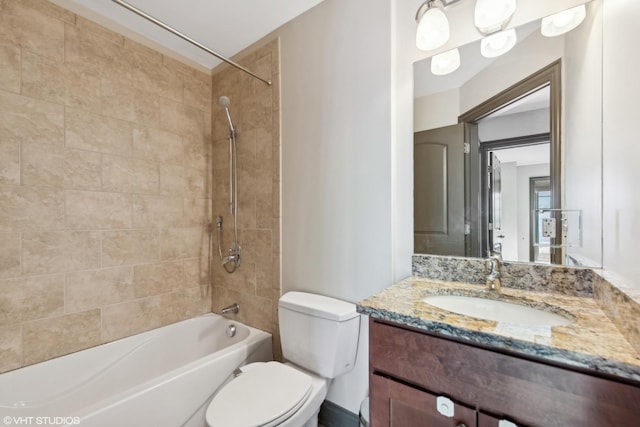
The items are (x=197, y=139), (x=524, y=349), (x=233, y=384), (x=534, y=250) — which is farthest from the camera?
(x=197, y=139)

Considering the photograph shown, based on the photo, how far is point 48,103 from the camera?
157 cm

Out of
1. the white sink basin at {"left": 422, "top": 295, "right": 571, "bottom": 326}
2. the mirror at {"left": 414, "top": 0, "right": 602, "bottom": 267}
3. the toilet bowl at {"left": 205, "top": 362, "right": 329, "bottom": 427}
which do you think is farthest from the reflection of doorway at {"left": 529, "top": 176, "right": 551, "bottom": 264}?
the toilet bowl at {"left": 205, "top": 362, "right": 329, "bottom": 427}

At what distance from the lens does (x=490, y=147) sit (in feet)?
4.25

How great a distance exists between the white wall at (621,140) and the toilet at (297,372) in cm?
101

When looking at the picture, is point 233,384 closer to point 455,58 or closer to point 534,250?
point 534,250

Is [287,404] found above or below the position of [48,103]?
below

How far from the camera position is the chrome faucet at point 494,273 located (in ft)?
3.67

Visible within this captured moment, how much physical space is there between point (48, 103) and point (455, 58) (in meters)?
2.18

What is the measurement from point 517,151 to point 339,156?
32.6 inches

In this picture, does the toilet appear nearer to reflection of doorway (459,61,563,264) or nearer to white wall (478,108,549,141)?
reflection of doorway (459,61,563,264)

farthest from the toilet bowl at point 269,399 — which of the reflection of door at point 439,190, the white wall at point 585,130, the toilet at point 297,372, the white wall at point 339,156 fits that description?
the white wall at point 585,130

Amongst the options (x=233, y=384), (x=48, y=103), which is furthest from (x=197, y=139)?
(x=233, y=384)

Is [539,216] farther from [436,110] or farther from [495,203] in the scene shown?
[436,110]

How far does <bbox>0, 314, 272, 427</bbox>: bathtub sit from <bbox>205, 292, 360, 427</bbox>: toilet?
0.27 m
